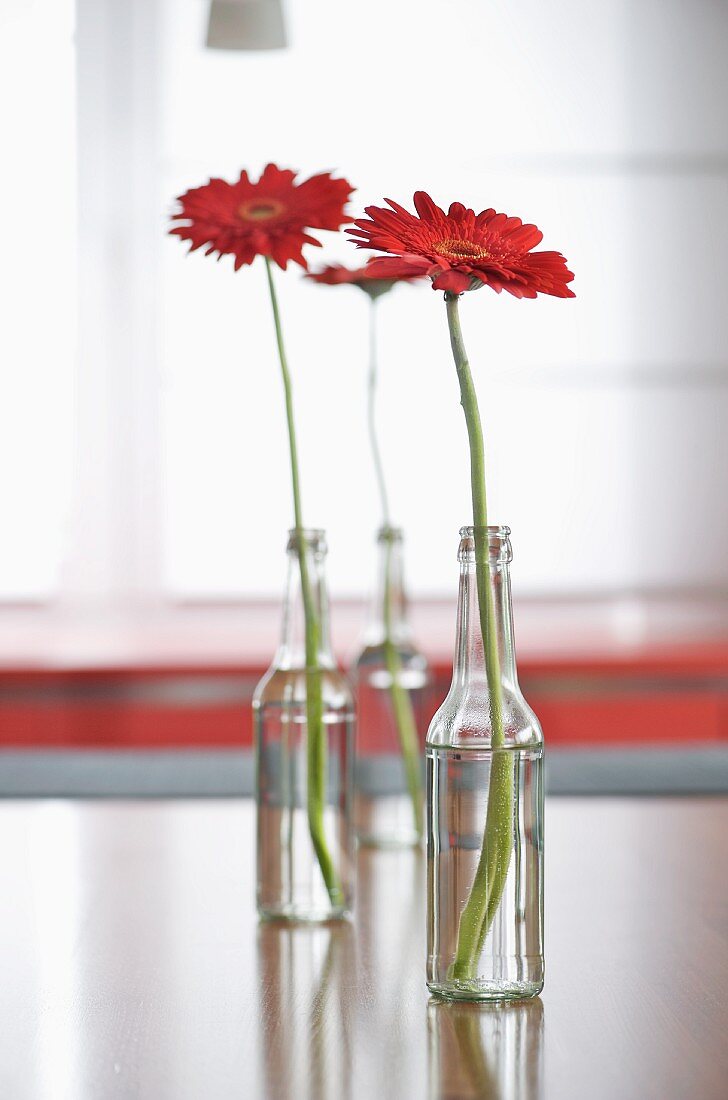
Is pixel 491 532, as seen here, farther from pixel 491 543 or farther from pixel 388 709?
pixel 388 709

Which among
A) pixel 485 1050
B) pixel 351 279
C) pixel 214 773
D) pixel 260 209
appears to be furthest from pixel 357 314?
pixel 485 1050

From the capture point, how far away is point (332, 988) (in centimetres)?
70

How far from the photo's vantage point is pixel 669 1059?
1.95 feet

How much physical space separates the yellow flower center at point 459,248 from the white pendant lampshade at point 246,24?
2261 millimetres

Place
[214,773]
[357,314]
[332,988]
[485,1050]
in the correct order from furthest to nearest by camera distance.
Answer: [357,314]
[214,773]
[332,988]
[485,1050]

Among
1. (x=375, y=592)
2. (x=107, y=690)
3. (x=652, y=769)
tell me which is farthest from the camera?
(x=107, y=690)

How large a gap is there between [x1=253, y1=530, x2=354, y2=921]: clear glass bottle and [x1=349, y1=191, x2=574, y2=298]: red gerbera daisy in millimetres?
240

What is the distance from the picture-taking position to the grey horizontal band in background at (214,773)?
1.86 metres

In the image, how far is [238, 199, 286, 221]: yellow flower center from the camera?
Result: 0.81 metres

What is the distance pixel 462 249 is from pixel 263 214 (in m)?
0.20

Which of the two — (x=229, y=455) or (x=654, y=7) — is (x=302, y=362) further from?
(x=654, y=7)

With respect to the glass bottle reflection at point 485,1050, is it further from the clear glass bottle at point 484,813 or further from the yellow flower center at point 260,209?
the yellow flower center at point 260,209

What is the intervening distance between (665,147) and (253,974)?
2835mm

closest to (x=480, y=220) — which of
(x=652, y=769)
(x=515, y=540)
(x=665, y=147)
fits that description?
(x=652, y=769)
